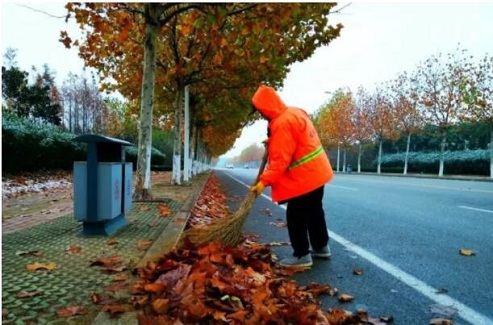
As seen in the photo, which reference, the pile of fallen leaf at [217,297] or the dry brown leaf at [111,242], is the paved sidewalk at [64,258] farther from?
the pile of fallen leaf at [217,297]

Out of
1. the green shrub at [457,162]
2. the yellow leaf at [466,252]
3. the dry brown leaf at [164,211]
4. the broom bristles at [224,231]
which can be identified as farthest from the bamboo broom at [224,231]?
the green shrub at [457,162]

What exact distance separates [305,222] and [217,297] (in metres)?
1.71

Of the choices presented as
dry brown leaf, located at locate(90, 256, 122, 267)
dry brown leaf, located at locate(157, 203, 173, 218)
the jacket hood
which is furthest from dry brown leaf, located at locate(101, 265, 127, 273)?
dry brown leaf, located at locate(157, 203, 173, 218)

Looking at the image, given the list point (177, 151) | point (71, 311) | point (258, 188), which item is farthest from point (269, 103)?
point (177, 151)

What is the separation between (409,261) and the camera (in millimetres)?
4070

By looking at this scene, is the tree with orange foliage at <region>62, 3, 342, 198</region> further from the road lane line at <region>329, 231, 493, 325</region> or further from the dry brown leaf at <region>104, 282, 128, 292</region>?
the dry brown leaf at <region>104, 282, 128, 292</region>

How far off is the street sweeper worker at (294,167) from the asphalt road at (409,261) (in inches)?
15.0

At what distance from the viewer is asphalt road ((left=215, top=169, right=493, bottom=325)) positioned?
9.45ft

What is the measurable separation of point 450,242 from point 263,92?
2.82 metres

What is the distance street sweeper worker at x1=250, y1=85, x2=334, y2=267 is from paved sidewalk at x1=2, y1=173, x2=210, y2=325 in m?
Result: 1.14

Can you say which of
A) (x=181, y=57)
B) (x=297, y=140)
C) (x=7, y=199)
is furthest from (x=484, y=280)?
(x=181, y=57)

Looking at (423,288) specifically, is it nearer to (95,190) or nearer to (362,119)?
(95,190)

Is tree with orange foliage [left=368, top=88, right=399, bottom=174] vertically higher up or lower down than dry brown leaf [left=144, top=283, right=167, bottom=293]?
higher up

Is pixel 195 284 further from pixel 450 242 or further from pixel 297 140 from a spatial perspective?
pixel 450 242
